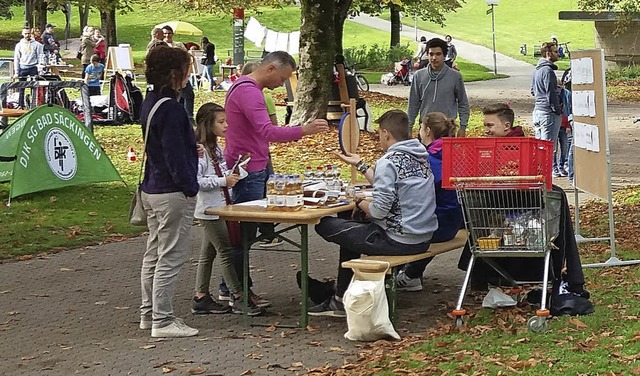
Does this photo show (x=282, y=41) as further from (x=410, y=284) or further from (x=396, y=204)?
A: (x=396, y=204)

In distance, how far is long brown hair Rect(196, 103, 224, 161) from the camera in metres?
8.21

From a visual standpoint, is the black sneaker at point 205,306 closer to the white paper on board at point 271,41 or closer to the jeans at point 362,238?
the jeans at point 362,238

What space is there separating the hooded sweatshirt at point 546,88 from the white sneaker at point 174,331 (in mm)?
8539

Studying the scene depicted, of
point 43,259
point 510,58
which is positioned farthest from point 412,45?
point 43,259

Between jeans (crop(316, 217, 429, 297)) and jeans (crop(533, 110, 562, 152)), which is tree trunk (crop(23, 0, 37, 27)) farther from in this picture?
jeans (crop(316, 217, 429, 297))

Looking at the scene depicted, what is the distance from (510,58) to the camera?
203 ft

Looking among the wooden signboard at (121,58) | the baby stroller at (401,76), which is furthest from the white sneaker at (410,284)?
the baby stroller at (401,76)

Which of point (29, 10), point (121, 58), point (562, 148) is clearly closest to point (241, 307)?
point (562, 148)

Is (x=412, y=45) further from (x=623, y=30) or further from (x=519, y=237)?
(x=519, y=237)

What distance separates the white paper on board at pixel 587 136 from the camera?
9680mm

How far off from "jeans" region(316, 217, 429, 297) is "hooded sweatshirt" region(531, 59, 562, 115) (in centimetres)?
760

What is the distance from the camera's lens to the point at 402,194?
777cm

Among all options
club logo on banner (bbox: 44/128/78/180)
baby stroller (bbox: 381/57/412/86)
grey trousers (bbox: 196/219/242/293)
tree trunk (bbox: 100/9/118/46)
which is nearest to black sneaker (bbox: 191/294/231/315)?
grey trousers (bbox: 196/219/242/293)

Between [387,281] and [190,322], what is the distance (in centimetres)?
149
